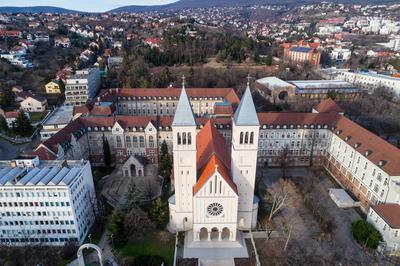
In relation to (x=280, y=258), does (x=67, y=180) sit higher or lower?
higher

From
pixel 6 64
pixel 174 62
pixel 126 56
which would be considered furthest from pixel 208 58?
pixel 6 64

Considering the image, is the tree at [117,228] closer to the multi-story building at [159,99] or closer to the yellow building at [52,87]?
the multi-story building at [159,99]

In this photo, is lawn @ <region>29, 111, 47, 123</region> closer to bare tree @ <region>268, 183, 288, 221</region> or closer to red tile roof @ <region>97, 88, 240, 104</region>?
red tile roof @ <region>97, 88, 240, 104</region>

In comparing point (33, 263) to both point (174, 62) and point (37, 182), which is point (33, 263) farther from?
point (174, 62)

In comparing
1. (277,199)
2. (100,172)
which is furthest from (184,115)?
(100,172)

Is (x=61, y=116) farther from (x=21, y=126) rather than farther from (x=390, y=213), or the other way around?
(x=390, y=213)
